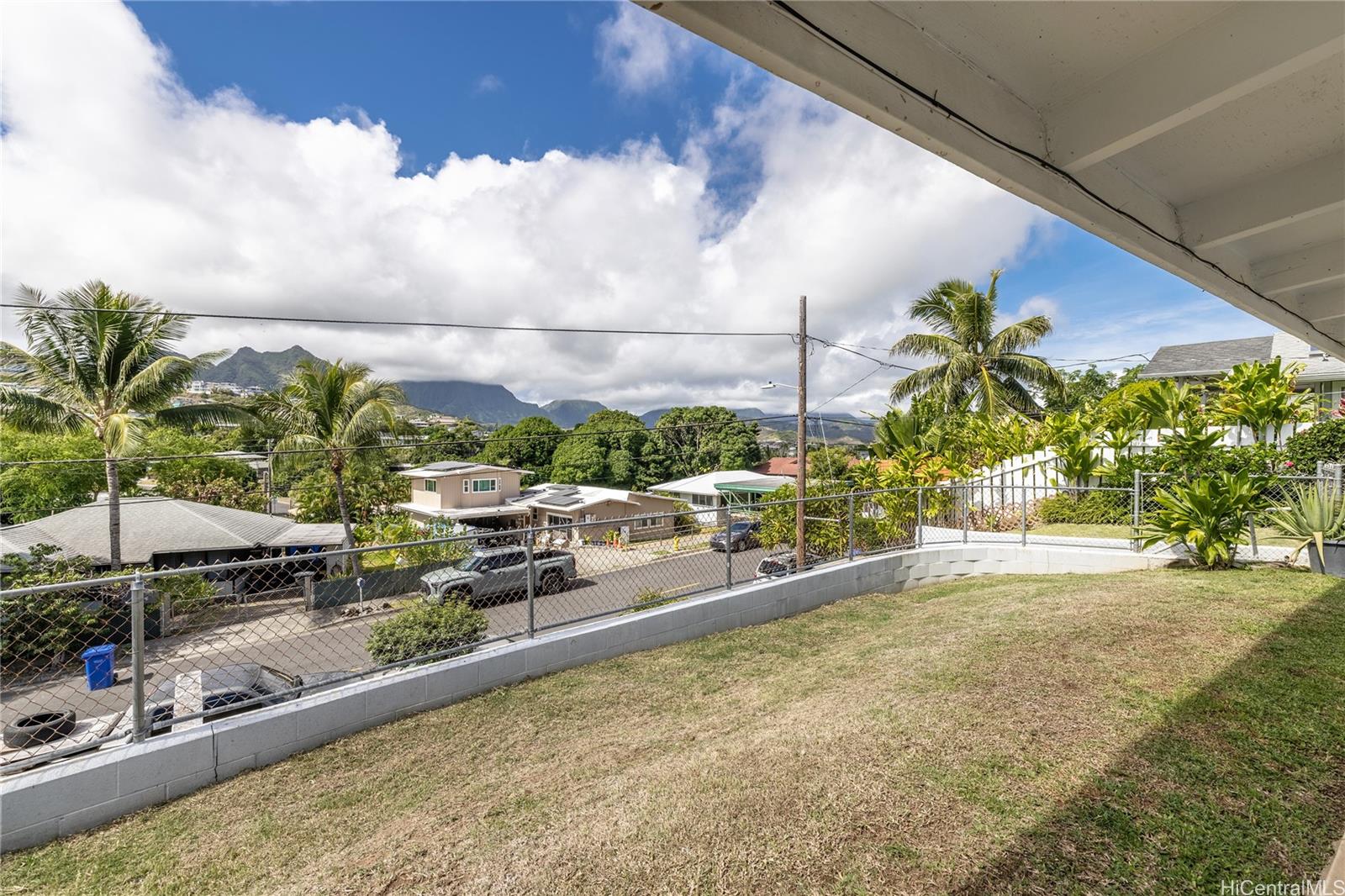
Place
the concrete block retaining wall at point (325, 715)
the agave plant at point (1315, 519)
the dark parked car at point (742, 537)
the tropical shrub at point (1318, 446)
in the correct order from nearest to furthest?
the concrete block retaining wall at point (325, 715)
the agave plant at point (1315, 519)
the tropical shrub at point (1318, 446)
the dark parked car at point (742, 537)

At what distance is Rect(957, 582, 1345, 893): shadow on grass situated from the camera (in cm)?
203

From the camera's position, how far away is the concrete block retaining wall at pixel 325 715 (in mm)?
2754

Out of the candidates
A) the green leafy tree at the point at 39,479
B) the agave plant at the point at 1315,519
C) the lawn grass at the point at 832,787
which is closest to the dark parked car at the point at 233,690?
the lawn grass at the point at 832,787

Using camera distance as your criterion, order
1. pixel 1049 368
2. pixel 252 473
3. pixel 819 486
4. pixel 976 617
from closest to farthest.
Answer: pixel 976 617 < pixel 819 486 < pixel 1049 368 < pixel 252 473

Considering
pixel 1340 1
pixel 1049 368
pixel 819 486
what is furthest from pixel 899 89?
pixel 1049 368

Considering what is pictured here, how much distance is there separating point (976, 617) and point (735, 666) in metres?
2.49

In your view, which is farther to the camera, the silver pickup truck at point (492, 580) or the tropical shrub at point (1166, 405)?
the tropical shrub at point (1166, 405)

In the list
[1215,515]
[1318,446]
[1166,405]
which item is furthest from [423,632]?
[1318,446]

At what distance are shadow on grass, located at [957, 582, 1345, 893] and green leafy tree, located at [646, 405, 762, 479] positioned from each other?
48221mm

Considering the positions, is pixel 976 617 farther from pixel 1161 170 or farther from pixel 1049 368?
pixel 1049 368

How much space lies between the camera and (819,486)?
16.1m

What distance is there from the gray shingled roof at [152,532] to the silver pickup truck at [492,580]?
11.8m

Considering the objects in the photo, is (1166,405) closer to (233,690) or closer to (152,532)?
(233,690)

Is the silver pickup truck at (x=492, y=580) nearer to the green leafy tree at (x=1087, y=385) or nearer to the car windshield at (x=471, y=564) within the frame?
the car windshield at (x=471, y=564)
